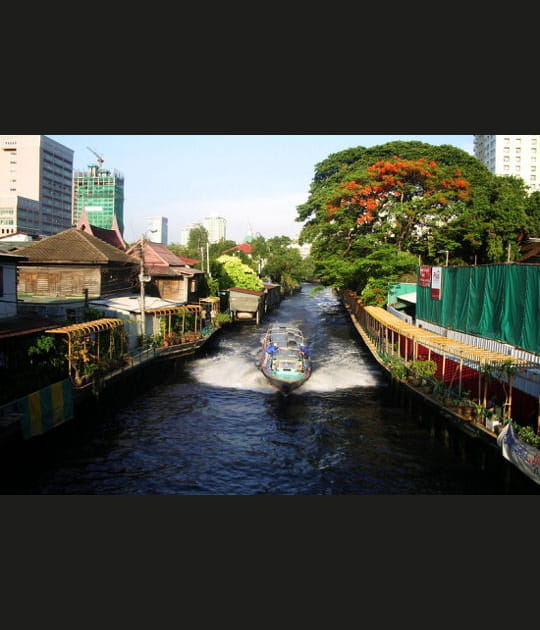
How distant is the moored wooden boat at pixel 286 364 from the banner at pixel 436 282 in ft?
29.5

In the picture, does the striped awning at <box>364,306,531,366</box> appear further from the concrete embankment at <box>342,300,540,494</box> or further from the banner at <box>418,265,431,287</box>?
the banner at <box>418,265,431,287</box>

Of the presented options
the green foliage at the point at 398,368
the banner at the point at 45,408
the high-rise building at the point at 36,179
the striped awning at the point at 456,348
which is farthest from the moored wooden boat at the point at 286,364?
the high-rise building at the point at 36,179

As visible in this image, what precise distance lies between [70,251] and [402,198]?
97.7 feet

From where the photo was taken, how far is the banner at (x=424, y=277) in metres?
36.0

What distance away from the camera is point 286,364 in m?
31.0

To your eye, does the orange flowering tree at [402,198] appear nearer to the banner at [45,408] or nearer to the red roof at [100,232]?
the red roof at [100,232]

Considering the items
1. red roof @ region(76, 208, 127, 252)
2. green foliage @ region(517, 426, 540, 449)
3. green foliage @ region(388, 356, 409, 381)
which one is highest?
red roof @ region(76, 208, 127, 252)

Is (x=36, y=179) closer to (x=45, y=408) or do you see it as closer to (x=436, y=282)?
(x=436, y=282)

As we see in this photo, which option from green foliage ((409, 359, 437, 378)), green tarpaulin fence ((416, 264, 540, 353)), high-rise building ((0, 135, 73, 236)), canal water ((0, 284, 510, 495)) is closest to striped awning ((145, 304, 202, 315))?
canal water ((0, 284, 510, 495))

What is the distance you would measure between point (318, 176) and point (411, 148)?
12.8 m

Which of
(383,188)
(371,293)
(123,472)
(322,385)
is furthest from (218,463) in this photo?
(383,188)

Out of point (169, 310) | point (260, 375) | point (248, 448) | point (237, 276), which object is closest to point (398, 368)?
point (260, 375)

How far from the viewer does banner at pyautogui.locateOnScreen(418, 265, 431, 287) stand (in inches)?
1419

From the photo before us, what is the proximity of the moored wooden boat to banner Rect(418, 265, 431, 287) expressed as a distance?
371 inches
